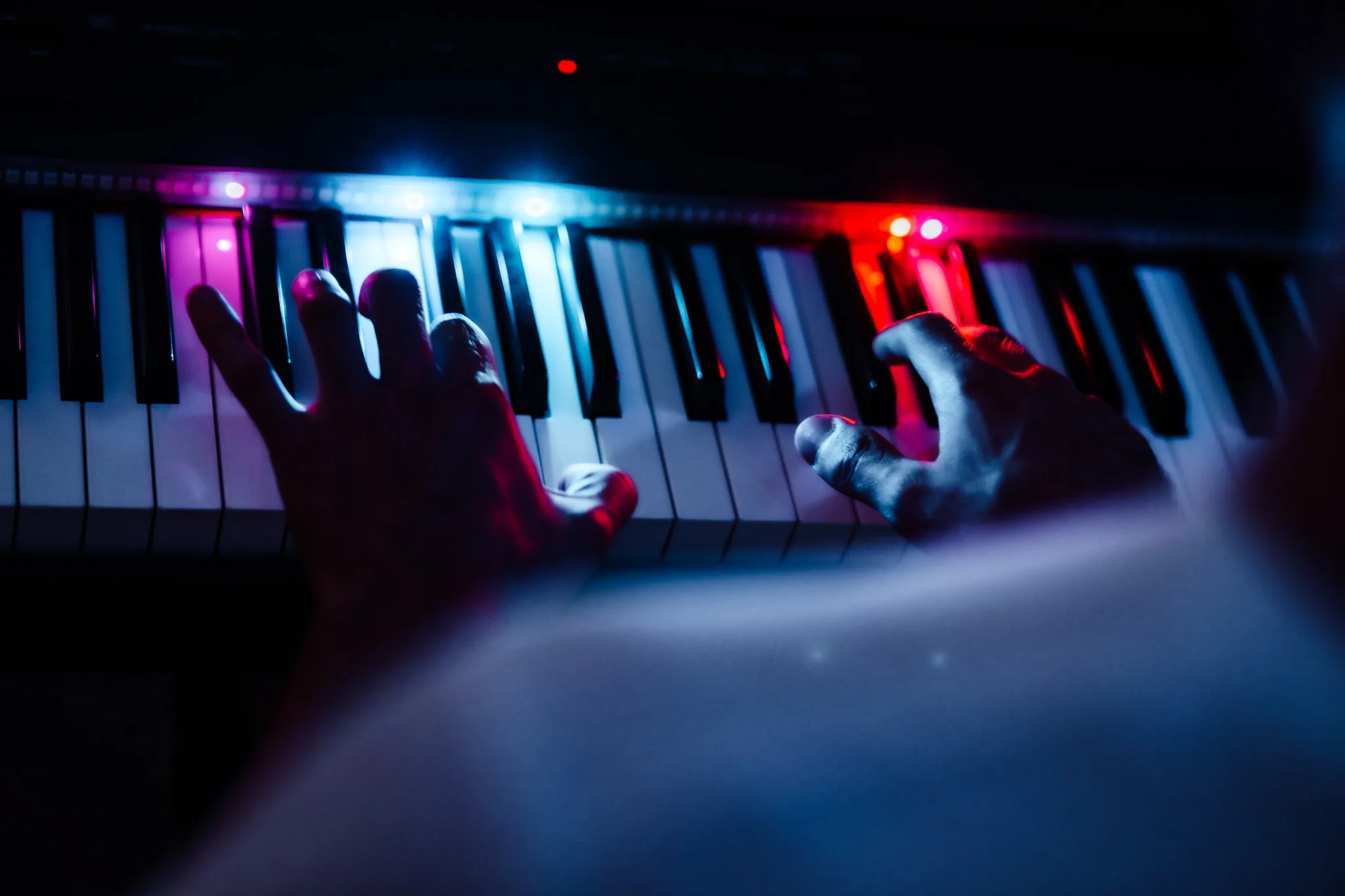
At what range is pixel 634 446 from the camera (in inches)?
55.5

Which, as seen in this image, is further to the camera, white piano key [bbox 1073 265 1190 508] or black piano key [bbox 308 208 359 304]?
white piano key [bbox 1073 265 1190 508]

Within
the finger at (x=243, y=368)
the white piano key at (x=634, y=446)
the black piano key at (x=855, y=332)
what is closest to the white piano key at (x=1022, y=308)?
the black piano key at (x=855, y=332)

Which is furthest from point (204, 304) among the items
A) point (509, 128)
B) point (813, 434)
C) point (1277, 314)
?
point (1277, 314)

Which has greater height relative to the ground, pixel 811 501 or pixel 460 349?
pixel 460 349

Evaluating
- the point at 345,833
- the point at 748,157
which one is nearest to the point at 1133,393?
the point at 748,157

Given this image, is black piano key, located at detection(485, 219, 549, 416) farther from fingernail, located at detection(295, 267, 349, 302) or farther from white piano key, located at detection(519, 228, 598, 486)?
fingernail, located at detection(295, 267, 349, 302)

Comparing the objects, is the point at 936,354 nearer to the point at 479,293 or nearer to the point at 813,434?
the point at 813,434

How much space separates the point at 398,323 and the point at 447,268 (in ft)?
1.08

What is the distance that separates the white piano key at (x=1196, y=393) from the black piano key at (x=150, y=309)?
1295 millimetres

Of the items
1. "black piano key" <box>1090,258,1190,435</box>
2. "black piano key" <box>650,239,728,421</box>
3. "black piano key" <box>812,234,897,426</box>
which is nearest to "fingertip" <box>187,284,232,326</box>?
"black piano key" <box>650,239,728,421</box>

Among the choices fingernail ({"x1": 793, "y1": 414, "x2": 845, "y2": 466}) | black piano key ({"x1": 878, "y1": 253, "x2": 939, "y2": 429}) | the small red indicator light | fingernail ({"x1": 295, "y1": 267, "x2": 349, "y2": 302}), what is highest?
the small red indicator light

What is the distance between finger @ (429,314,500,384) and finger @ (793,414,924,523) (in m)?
0.42

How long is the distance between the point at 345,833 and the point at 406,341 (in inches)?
22.2

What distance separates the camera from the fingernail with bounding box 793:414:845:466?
142 centimetres
